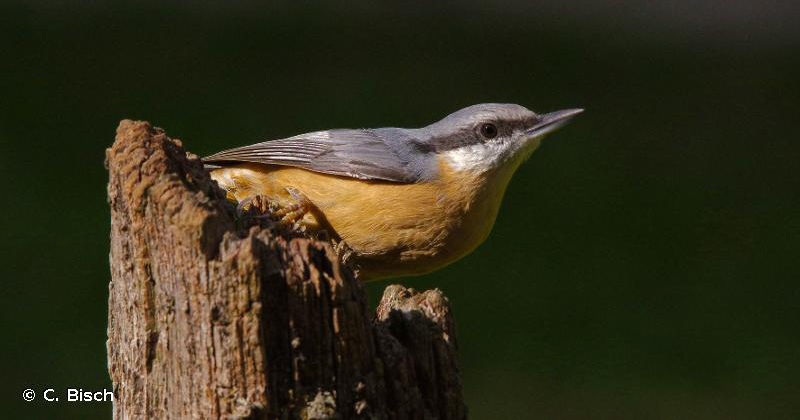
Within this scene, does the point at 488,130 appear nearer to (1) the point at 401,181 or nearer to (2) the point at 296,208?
(1) the point at 401,181

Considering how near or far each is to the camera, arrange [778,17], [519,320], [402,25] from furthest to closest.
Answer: [778,17] → [402,25] → [519,320]

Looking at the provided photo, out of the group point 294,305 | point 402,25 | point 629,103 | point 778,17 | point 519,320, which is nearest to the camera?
point 294,305

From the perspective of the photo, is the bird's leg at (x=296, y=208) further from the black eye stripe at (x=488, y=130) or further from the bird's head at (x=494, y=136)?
the black eye stripe at (x=488, y=130)

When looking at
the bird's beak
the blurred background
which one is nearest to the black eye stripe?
the bird's beak

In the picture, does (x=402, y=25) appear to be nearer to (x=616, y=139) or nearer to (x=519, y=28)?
(x=519, y=28)

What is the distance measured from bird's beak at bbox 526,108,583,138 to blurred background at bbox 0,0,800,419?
2.79 m

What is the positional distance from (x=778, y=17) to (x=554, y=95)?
13.6 ft

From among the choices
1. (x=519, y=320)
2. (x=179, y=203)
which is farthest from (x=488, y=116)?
(x=519, y=320)

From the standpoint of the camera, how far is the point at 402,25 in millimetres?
12367

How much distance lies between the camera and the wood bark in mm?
2824

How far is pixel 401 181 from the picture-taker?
4.72 meters

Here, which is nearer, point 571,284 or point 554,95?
point 571,284

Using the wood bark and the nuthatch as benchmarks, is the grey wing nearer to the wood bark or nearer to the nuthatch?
the nuthatch

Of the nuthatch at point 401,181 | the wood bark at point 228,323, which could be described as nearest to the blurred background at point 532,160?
the nuthatch at point 401,181
